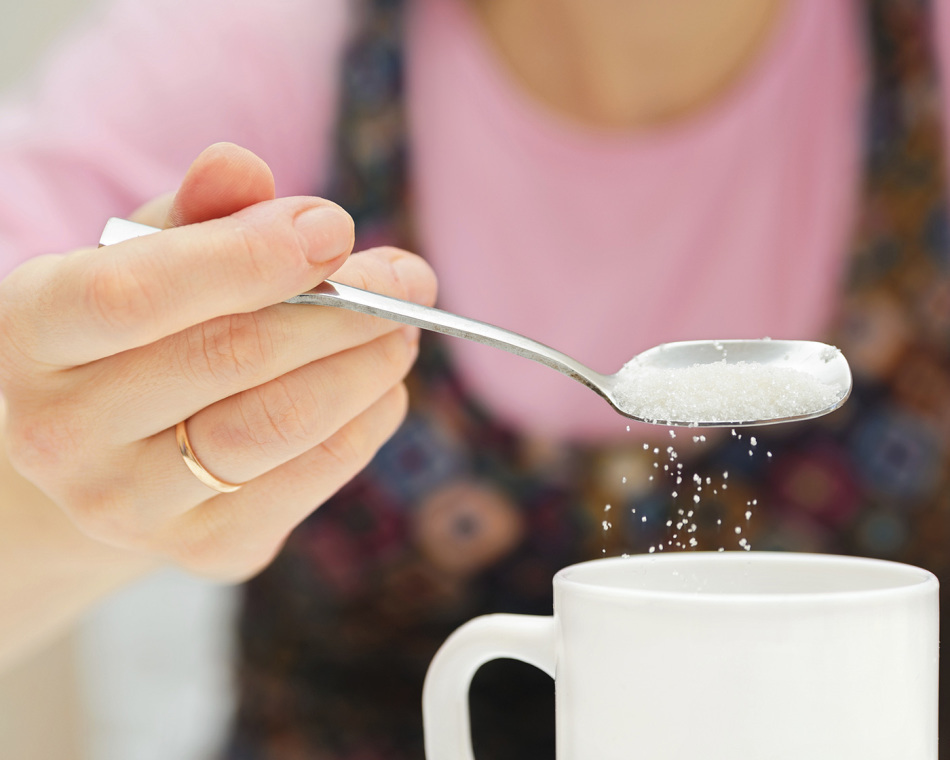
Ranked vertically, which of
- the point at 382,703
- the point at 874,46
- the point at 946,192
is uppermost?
the point at 874,46

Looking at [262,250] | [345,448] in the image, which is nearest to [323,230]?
[262,250]

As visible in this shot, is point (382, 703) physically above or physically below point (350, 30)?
below

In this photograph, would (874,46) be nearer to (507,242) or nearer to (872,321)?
(872,321)

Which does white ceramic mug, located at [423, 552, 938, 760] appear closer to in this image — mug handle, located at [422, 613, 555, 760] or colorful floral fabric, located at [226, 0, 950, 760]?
mug handle, located at [422, 613, 555, 760]

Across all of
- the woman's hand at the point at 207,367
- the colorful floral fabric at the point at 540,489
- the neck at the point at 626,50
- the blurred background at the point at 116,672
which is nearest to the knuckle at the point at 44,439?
the woman's hand at the point at 207,367

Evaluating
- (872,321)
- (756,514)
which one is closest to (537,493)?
(756,514)

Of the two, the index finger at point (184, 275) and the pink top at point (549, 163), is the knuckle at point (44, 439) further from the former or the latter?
the pink top at point (549, 163)

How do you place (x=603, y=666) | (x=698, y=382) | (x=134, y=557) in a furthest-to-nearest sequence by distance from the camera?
(x=134, y=557) < (x=698, y=382) < (x=603, y=666)
